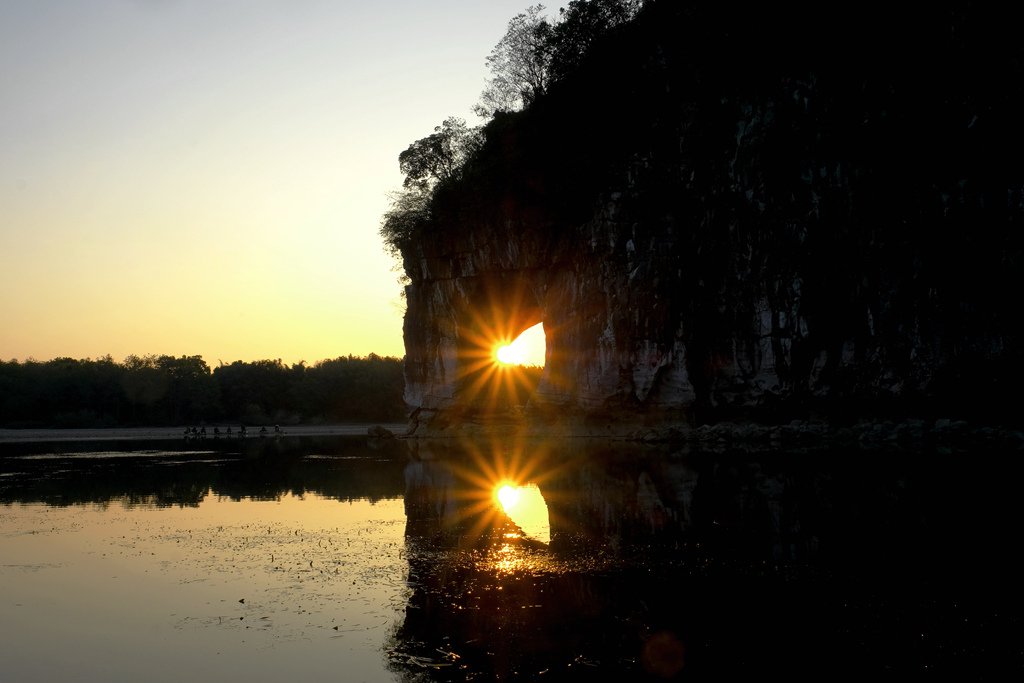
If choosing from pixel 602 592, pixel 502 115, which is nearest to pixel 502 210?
pixel 502 115

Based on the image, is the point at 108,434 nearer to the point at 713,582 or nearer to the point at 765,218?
the point at 765,218

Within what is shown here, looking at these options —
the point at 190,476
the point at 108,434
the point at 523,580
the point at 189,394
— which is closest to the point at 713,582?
the point at 523,580

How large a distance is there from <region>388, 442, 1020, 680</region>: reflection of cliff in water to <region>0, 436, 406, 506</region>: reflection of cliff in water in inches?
263

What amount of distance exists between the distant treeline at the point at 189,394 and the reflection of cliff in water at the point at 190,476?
56.6 metres

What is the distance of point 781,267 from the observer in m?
42.0

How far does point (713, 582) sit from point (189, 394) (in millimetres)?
102202

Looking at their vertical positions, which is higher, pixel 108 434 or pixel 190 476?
pixel 190 476

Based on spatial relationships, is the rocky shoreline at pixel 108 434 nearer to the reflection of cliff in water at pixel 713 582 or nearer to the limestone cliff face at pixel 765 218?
the limestone cliff face at pixel 765 218

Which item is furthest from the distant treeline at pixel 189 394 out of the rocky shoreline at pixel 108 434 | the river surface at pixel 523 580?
the river surface at pixel 523 580

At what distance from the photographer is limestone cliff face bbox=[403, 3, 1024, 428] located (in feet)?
122

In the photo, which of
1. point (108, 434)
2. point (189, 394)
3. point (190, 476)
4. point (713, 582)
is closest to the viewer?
point (713, 582)

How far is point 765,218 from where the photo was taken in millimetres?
42438

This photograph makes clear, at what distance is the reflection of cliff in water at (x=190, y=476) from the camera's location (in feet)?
77.8

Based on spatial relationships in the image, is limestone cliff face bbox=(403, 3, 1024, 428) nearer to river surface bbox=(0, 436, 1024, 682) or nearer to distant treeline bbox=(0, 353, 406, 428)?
river surface bbox=(0, 436, 1024, 682)
